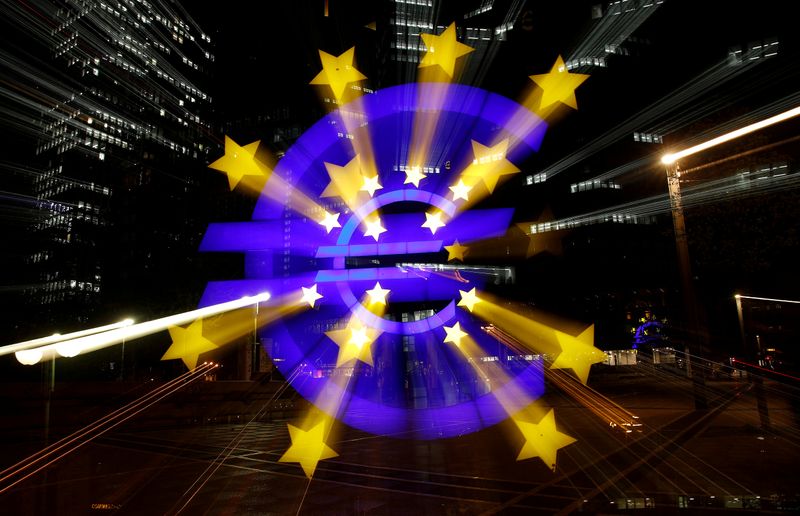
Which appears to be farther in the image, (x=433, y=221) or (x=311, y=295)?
(x=311, y=295)

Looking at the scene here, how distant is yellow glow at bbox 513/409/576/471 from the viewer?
1058cm

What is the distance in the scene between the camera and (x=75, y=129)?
106 ft

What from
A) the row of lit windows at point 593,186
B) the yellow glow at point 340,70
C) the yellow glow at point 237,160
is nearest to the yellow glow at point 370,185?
the yellow glow at point 340,70

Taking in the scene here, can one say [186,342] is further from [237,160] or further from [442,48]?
[442,48]

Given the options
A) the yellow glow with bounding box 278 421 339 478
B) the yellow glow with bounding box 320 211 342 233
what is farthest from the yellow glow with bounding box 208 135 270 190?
the yellow glow with bounding box 278 421 339 478

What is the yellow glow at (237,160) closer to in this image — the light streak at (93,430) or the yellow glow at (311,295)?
the yellow glow at (311,295)

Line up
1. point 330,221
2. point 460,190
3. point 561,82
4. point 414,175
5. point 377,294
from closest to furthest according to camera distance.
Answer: point 561,82 < point 414,175 < point 460,190 < point 377,294 < point 330,221

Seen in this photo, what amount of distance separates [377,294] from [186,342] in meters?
9.68

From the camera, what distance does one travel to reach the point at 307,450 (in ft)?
42.4

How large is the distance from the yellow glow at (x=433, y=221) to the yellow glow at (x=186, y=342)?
10982 mm

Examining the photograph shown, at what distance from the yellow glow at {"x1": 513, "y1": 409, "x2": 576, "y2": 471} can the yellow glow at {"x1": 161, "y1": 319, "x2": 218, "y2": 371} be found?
13.2 metres

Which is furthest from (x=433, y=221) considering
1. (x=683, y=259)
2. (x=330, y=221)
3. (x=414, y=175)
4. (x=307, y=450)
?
(x=307, y=450)

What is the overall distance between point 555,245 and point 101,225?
19.0 metres

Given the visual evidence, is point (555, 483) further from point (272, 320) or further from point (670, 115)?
point (272, 320)
